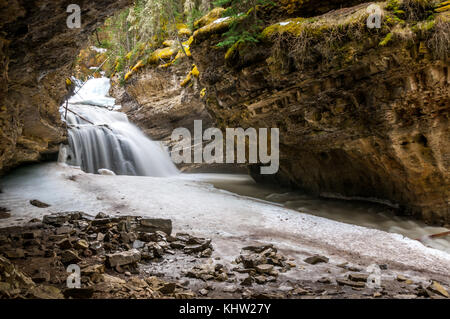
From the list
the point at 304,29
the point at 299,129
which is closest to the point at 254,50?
the point at 304,29

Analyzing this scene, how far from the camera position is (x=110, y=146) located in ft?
54.3

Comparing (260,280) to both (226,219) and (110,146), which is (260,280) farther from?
(110,146)

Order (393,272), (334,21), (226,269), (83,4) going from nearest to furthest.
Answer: (226,269)
(393,272)
(83,4)
(334,21)

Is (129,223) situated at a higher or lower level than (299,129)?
lower

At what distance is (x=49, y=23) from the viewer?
5004 millimetres

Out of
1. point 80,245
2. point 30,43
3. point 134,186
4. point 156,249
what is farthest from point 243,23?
point 80,245

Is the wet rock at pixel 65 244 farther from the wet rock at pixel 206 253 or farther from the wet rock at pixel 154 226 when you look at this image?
the wet rock at pixel 206 253

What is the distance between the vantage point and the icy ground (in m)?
5.02

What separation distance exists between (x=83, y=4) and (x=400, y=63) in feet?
23.4

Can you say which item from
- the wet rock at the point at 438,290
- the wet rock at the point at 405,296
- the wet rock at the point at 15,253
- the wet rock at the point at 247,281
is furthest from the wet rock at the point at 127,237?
the wet rock at the point at 438,290

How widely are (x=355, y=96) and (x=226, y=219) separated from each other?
16.9 ft

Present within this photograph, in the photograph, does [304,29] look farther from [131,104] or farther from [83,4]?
[131,104]

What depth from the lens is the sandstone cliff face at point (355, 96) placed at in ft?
22.6

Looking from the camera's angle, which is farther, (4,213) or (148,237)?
(4,213)
